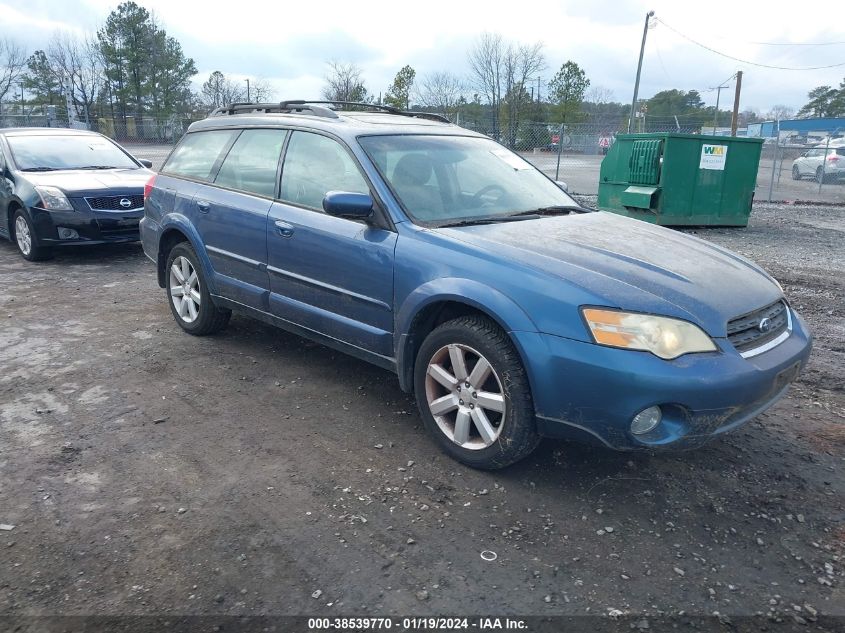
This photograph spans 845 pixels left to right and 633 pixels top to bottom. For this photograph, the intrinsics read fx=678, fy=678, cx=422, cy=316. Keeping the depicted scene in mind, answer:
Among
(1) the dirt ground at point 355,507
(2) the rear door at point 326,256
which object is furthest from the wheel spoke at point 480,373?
(2) the rear door at point 326,256

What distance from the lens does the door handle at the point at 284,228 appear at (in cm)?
425

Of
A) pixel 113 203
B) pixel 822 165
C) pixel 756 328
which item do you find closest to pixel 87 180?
pixel 113 203

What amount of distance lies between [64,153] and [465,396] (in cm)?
814

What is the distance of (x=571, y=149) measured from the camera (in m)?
24.9

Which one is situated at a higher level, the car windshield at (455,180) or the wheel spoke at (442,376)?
the car windshield at (455,180)

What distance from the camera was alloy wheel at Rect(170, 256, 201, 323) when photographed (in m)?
5.36

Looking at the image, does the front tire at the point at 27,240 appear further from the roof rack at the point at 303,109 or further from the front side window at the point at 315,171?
the front side window at the point at 315,171

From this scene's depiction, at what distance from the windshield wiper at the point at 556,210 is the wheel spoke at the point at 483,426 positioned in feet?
4.31

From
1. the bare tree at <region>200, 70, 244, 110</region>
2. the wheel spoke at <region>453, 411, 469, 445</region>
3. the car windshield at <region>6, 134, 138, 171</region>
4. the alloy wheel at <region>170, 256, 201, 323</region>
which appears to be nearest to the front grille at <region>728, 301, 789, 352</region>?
the wheel spoke at <region>453, 411, 469, 445</region>

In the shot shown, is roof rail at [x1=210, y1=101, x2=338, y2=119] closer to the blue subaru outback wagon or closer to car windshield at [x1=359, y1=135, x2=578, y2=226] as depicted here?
the blue subaru outback wagon

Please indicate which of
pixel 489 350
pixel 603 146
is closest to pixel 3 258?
pixel 489 350

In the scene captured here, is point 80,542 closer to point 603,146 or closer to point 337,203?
point 337,203

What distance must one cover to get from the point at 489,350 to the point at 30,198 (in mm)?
7334

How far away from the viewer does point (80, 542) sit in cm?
→ 282
